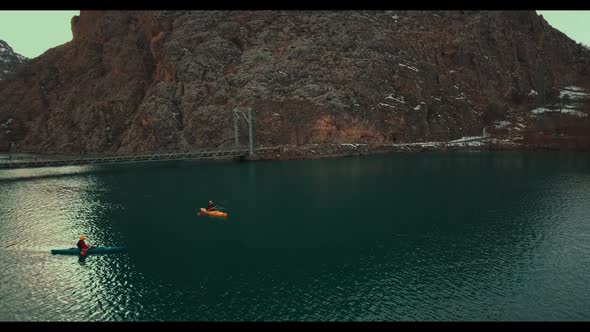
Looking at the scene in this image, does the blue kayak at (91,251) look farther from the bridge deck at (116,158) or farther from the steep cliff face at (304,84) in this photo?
the steep cliff face at (304,84)

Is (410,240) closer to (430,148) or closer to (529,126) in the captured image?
(430,148)

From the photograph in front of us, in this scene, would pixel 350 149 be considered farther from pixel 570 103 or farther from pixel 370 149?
pixel 570 103

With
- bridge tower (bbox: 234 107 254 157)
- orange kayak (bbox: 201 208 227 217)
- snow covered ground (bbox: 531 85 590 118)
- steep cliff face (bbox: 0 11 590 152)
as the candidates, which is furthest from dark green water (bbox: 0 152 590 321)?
snow covered ground (bbox: 531 85 590 118)

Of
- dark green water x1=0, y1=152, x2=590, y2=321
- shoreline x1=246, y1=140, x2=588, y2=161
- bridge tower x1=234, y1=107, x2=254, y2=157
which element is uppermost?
bridge tower x1=234, y1=107, x2=254, y2=157

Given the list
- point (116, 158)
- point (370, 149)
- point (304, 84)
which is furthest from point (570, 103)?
point (116, 158)

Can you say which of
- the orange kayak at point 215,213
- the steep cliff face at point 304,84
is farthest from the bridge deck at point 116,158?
the orange kayak at point 215,213

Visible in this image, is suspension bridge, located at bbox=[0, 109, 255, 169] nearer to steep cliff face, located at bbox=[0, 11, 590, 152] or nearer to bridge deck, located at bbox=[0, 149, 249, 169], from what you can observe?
bridge deck, located at bbox=[0, 149, 249, 169]
